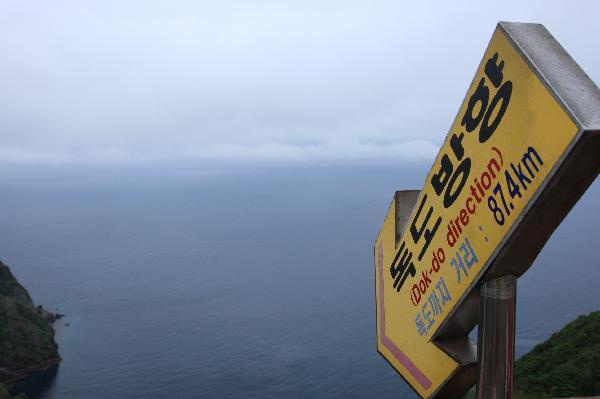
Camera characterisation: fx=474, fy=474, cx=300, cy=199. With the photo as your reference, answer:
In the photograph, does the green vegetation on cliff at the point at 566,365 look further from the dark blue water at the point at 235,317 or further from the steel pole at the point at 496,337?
the steel pole at the point at 496,337

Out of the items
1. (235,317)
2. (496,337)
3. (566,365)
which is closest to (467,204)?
(496,337)

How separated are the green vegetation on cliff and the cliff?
277 ft

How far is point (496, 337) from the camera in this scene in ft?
22.2

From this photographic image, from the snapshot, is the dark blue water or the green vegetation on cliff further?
the dark blue water

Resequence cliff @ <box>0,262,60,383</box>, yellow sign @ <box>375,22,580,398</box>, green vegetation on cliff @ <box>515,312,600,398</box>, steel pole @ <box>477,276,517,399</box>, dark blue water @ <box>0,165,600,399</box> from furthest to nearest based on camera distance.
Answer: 1. cliff @ <box>0,262,60,383</box>
2. dark blue water @ <box>0,165,600,399</box>
3. green vegetation on cliff @ <box>515,312,600,398</box>
4. steel pole @ <box>477,276,517,399</box>
5. yellow sign @ <box>375,22,580,398</box>

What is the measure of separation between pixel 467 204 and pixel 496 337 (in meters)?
1.94

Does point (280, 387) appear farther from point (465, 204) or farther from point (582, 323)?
point (465, 204)

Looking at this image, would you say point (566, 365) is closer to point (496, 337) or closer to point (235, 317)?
point (496, 337)

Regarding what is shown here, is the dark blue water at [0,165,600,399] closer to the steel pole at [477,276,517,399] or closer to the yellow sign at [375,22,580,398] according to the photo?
the yellow sign at [375,22,580,398]

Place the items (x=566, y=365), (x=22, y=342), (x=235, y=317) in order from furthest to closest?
(x=235, y=317)
(x=22, y=342)
(x=566, y=365)

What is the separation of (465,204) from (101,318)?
117 m

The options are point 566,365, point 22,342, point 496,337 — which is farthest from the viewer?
point 22,342

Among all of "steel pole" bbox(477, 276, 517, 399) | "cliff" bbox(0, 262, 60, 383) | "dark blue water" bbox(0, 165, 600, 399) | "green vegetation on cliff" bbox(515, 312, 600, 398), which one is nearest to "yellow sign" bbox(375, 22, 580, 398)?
"steel pole" bbox(477, 276, 517, 399)

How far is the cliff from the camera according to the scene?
294ft
